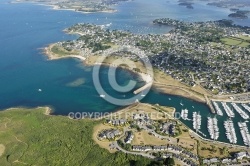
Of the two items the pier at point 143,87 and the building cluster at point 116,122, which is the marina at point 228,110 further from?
the building cluster at point 116,122

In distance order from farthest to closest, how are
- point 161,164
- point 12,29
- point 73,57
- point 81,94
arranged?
1. point 12,29
2. point 73,57
3. point 81,94
4. point 161,164

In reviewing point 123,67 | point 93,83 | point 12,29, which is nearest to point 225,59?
point 123,67

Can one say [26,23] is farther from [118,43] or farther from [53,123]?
[53,123]

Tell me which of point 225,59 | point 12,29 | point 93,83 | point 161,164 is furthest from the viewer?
point 12,29

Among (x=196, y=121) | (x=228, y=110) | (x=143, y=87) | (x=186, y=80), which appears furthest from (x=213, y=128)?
(x=186, y=80)

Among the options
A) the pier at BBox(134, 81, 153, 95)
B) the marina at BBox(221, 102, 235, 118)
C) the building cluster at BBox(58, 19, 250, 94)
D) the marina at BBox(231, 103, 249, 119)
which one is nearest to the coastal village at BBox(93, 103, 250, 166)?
the marina at BBox(221, 102, 235, 118)

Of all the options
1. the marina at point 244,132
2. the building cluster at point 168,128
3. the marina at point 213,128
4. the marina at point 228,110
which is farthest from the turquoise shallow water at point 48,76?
the building cluster at point 168,128

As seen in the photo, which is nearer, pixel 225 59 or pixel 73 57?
pixel 225 59

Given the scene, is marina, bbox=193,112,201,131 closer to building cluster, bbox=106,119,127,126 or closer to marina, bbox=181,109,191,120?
marina, bbox=181,109,191,120
